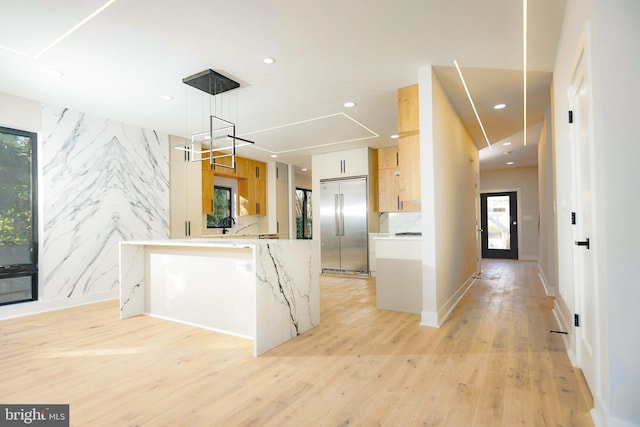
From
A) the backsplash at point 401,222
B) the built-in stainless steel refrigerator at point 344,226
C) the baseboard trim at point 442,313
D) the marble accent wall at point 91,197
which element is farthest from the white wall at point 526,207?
the marble accent wall at point 91,197

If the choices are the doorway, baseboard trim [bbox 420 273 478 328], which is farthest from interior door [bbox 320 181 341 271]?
the doorway

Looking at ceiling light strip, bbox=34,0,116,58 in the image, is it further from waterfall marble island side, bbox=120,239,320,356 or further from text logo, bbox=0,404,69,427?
text logo, bbox=0,404,69,427

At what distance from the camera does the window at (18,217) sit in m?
3.90

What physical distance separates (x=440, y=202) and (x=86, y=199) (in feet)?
15.3

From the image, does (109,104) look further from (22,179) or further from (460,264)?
(460,264)

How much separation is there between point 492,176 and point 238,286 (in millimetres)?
8940

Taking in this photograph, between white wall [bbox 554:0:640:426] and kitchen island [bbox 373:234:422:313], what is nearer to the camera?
white wall [bbox 554:0:640:426]

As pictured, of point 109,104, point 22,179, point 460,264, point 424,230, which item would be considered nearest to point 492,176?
point 460,264

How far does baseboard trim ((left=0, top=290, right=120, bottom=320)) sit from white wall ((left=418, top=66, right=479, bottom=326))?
436cm

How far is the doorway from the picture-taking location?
30.6ft

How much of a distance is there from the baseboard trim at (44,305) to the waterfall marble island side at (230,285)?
1.22 m

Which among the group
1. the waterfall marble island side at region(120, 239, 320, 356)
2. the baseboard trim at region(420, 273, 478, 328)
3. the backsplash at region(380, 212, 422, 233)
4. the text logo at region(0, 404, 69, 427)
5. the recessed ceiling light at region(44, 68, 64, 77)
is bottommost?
the text logo at region(0, 404, 69, 427)

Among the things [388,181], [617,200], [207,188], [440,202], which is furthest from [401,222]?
[617,200]

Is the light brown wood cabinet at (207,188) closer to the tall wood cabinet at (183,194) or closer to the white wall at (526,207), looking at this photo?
the tall wood cabinet at (183,194)
